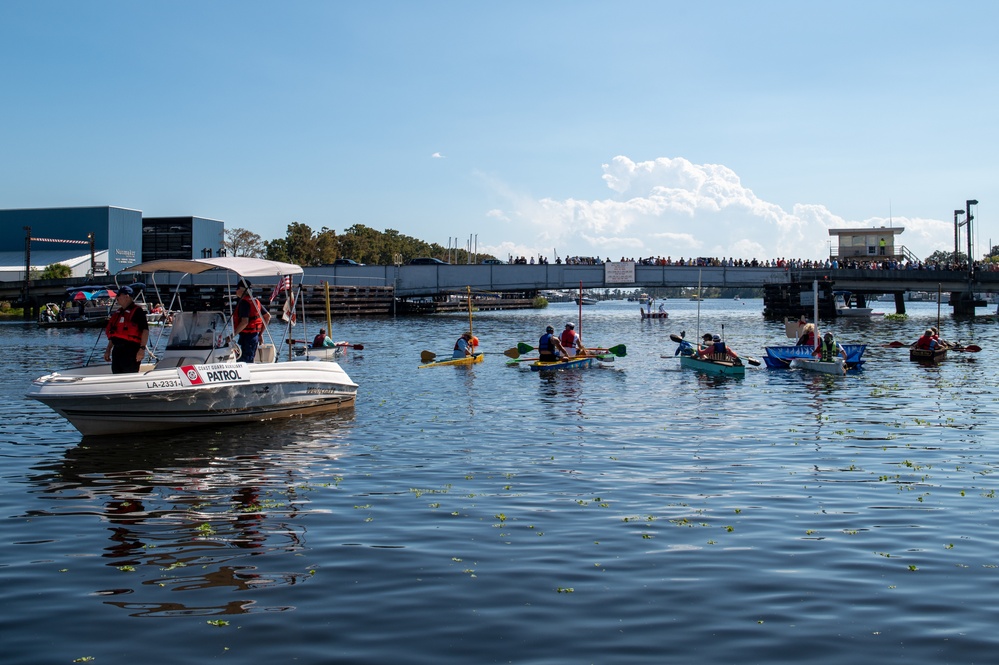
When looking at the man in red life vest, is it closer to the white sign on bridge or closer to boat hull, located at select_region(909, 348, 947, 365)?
boat hull, located at select_region(909, 348, 947, 365)

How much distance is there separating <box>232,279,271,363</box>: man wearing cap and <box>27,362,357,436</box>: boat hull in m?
0.82

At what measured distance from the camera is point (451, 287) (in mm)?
117375

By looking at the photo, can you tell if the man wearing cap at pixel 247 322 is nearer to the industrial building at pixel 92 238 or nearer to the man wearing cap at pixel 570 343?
the man wearing cap at pixel 570 343

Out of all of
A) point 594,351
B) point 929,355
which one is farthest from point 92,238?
point 929,355

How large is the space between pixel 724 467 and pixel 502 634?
9.94 metres

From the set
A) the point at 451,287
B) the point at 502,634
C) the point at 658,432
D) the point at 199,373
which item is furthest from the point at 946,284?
the point at 502,634

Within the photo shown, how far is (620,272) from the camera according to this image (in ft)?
380

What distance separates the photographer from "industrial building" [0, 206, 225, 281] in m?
124

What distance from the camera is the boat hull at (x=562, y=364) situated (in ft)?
133

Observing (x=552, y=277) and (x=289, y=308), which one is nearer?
(x=289, y=308)

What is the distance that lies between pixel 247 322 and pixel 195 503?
883cm

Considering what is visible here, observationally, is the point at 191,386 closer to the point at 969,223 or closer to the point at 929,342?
the point at 929,342

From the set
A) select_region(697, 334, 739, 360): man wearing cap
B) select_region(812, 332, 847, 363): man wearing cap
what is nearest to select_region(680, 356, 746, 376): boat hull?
select_region(697, 334, 739, 360): man wearing cap

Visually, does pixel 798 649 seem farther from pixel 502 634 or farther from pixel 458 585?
pixel 458 585
